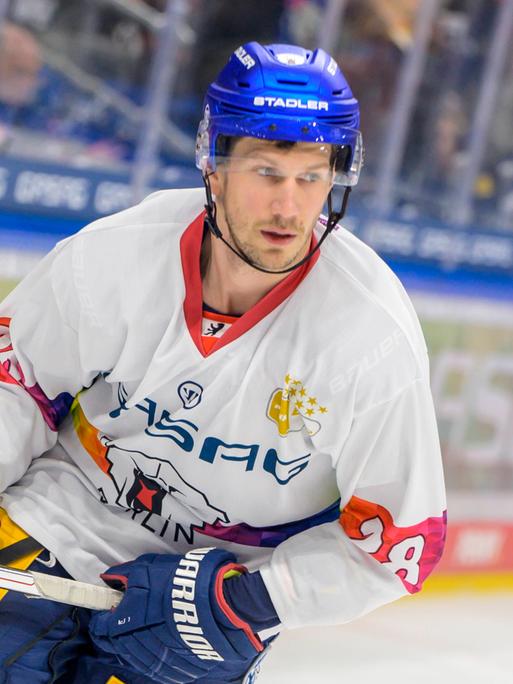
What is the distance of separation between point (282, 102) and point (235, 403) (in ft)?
1.41

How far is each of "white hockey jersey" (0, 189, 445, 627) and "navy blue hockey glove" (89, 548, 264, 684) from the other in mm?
74

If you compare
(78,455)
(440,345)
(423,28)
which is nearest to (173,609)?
(78,455)

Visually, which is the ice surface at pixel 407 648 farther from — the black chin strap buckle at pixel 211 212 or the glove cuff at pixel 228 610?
the black chin strap buckle at pixel 211 212

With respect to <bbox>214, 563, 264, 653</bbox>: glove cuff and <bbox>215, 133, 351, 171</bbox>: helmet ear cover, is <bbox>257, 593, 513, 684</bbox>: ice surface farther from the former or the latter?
<bbox>215, 133, 351, 171</bbox>: helmet ear cover

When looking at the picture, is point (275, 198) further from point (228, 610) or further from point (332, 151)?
point (228, 610)

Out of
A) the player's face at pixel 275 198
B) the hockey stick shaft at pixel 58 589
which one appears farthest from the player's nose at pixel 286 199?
the hockey stick shaft at pixel 58 589

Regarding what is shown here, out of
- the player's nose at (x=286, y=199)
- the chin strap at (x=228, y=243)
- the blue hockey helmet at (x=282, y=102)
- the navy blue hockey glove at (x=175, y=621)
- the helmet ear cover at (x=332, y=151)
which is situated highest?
the blue hockey helmet at (x=282, y=102)

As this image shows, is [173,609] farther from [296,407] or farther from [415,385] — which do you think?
[415,385]

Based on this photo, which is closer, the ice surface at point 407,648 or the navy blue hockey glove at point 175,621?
the navy blue hockey glove at point 175,621

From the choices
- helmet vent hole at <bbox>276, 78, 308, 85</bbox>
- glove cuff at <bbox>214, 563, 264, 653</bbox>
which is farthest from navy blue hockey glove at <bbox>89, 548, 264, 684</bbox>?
helmet vent hole at <bbox>276, 78, 308, 85</bbox>

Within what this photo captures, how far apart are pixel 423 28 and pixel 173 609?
276 centimetres

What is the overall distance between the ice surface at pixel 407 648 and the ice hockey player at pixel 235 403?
2.82ft

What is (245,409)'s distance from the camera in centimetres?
170

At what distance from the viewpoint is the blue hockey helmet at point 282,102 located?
1.61m
